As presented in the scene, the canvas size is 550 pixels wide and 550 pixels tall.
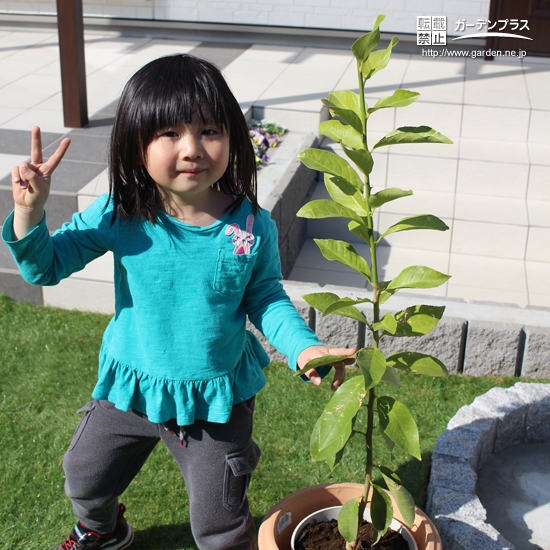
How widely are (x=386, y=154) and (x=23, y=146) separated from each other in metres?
2.57

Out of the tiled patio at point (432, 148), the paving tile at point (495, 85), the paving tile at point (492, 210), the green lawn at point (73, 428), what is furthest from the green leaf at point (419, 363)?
the paving tile at point (495, 85)

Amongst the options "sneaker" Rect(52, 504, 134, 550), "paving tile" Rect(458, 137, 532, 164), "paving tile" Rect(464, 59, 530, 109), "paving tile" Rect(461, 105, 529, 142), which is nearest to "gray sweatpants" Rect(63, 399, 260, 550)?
"sneaker" Rect(52, 504, 134, 550)

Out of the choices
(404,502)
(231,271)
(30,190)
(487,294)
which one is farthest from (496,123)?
(30,190)

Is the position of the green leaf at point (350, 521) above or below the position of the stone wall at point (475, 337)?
above

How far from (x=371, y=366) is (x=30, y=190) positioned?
0.89 meters

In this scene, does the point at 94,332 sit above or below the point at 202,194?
below

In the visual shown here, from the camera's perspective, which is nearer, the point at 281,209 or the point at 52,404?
the point at 52,404

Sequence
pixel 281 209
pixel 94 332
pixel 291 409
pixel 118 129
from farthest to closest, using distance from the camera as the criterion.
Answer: pixel 281 209, pixel 94 332, pixel 291 409, pixel 118 129

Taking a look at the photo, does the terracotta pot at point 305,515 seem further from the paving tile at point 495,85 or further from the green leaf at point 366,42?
the paving tile at point 495,85

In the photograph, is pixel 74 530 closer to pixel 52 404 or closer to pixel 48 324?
pixel 52 404

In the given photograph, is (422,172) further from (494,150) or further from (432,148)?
(494,150)

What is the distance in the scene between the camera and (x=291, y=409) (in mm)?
3402

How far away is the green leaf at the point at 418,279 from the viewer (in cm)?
179

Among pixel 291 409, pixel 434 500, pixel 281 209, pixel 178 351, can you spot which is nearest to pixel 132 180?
pixel 178 351
